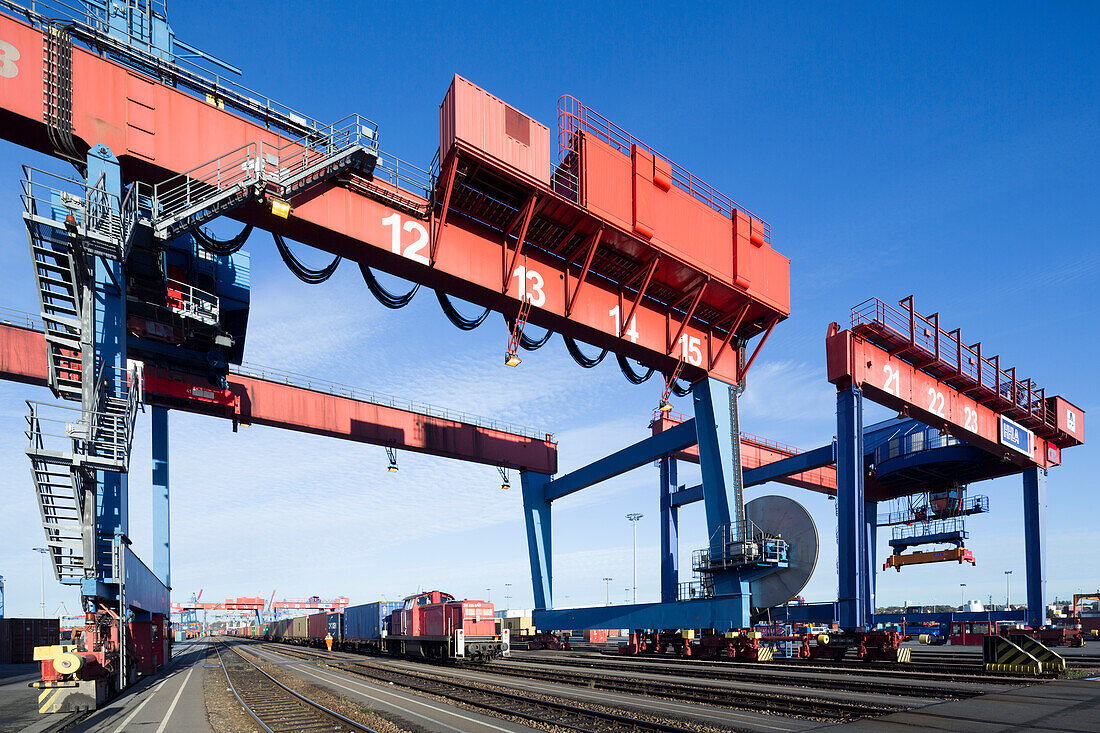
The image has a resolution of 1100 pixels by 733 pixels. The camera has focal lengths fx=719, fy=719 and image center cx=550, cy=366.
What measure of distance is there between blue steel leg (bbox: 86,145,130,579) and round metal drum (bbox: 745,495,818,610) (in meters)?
20.9

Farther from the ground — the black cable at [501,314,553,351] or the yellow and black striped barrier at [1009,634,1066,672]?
the black cable at [501,314,553,351]

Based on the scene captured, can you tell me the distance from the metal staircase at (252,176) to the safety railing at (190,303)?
4954 millimetres

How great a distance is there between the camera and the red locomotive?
29500 mm

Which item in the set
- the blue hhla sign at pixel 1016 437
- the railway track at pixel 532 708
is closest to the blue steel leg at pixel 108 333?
the railway track at pixel 532 708

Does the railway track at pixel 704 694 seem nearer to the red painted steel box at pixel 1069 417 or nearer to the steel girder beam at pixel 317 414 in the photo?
the steel girder beam at pixel 317 414

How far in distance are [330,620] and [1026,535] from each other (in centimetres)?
4612

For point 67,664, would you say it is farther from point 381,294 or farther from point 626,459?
point 626,459

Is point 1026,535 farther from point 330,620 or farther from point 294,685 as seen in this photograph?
point 330,620

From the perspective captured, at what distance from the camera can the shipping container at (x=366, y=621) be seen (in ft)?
138

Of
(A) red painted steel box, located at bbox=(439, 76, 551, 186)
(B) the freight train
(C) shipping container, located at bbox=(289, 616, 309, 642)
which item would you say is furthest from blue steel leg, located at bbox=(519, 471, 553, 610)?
(C) shipping container, located at bbox=(289, 616, 309, 642)

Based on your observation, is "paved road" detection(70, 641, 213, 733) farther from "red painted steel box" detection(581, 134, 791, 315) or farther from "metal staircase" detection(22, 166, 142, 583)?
"red painted steel box" detection(581, 134, 791, 315)

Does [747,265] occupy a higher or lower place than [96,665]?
higher

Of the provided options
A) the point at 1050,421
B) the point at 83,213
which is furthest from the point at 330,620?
the point at 1050,421

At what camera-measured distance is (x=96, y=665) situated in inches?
616
